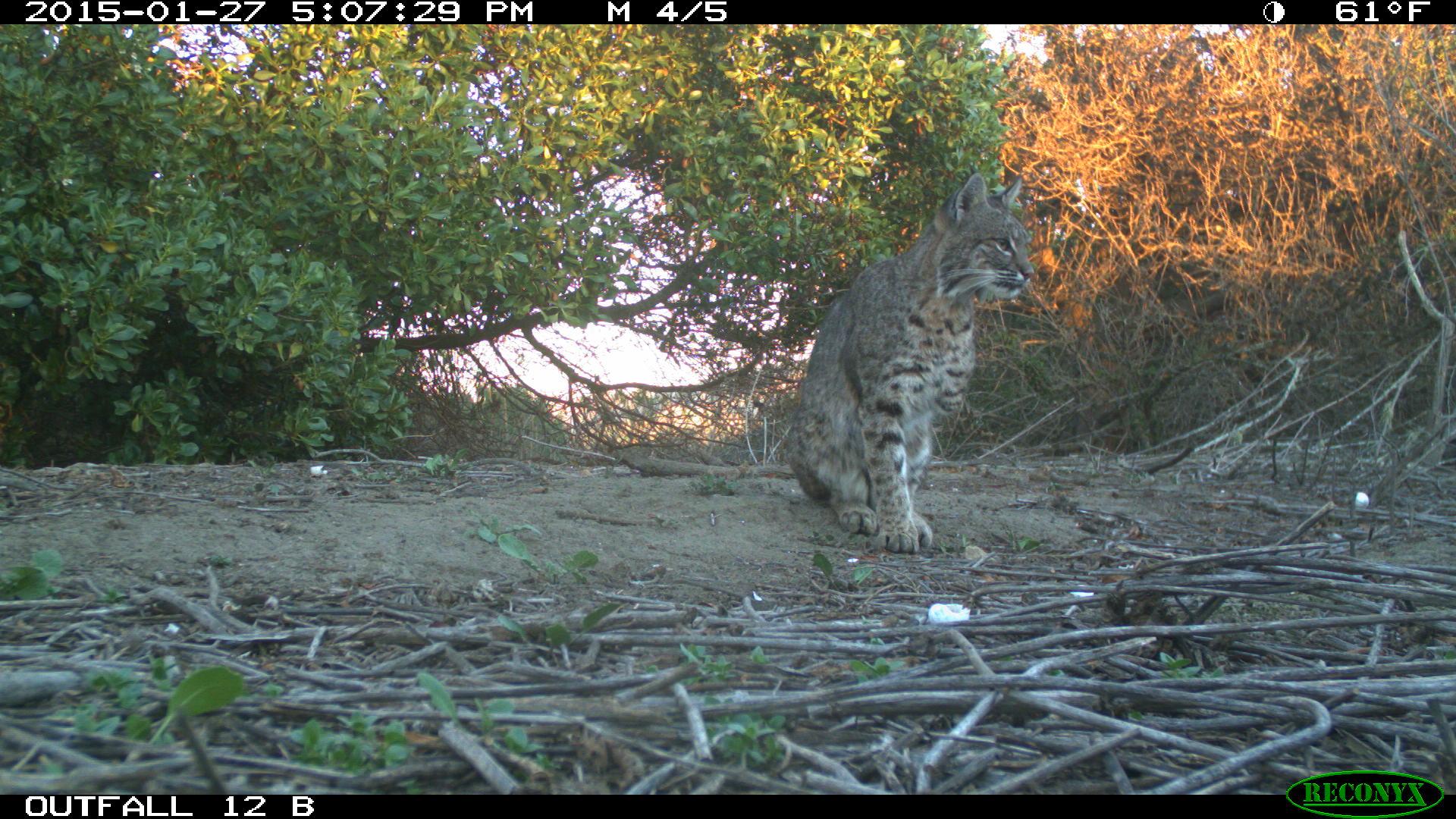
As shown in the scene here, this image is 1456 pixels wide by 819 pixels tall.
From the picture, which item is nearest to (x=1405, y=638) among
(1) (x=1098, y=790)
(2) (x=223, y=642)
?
(1) (x=1098, y=790)

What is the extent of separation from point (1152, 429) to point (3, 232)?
8.19 metres

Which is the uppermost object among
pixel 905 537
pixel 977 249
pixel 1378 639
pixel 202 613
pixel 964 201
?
pixel 964 201

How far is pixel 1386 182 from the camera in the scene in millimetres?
8578

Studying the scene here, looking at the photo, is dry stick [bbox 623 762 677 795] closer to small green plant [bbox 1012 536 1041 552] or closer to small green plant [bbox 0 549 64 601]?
small green plant [bbox 0 549 64 601]

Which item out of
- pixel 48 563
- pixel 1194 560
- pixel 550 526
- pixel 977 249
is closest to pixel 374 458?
pixel 550 526

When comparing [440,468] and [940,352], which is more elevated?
[940,352]

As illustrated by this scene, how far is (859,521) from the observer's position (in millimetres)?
5000

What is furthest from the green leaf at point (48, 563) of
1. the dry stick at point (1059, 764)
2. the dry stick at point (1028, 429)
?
the dry stick at point (1028, 429)

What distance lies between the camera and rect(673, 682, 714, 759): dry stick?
1922mm

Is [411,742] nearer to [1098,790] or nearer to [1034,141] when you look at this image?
[1098,790]

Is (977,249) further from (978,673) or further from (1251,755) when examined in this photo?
(1251,755)

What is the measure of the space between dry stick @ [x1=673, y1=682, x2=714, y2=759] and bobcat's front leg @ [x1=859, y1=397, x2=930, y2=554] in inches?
105

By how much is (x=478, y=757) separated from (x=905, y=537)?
3.08 metres

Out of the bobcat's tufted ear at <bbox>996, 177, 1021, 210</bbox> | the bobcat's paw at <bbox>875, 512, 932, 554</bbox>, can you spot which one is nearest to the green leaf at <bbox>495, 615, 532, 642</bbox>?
the bobcat's paw at <bbox>875, 512, 932, 554</bbox>
